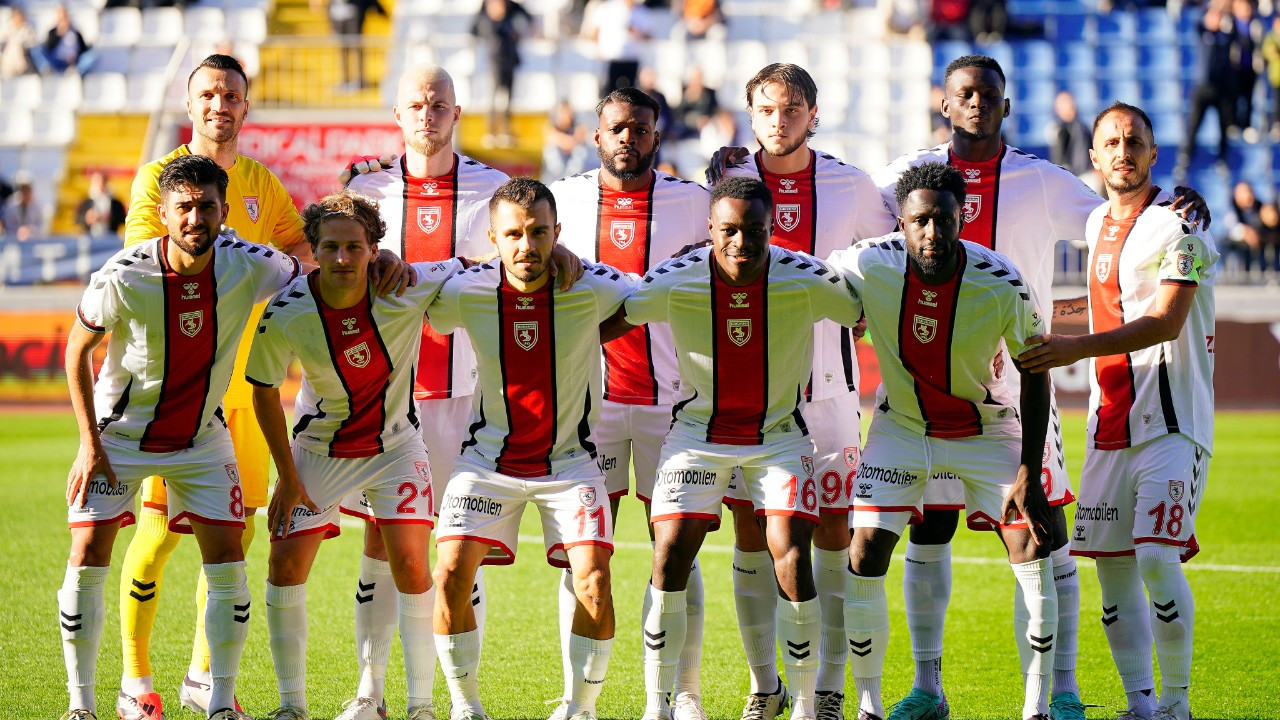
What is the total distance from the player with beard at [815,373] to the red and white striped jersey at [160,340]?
6.48 ft

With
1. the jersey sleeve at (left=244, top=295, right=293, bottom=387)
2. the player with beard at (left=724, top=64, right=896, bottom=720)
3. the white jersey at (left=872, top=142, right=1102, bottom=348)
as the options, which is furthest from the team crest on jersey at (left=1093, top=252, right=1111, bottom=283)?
the jersey sleeve at (left=244, top=295, right=293, bottom=387)

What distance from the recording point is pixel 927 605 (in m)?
5.27

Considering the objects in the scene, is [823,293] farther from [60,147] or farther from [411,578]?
[60,147]

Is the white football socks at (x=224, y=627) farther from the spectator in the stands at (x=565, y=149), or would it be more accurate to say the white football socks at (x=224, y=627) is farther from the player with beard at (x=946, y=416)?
the spectator in the stands at (x=565, y=149)

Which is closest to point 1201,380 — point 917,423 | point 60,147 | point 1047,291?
point 1047,291

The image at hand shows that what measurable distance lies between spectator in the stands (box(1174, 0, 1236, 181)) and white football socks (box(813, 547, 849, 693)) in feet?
51.1

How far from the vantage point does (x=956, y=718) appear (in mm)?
5277

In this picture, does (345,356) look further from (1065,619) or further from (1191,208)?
(1191,208)

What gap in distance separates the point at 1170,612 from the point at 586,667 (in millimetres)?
2184

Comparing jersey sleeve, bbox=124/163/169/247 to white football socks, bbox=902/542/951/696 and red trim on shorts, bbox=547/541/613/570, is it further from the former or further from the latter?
white football socks, bbox=902/542/951/696

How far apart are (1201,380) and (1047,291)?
71 centimetres

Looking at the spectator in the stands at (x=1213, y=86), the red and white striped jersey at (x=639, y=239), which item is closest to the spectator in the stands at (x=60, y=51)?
the spectator in the stands at (x=1213, y=86)

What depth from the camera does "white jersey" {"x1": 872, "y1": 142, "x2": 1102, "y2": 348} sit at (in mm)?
5473

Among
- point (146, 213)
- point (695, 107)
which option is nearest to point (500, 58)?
point (695, 107)
